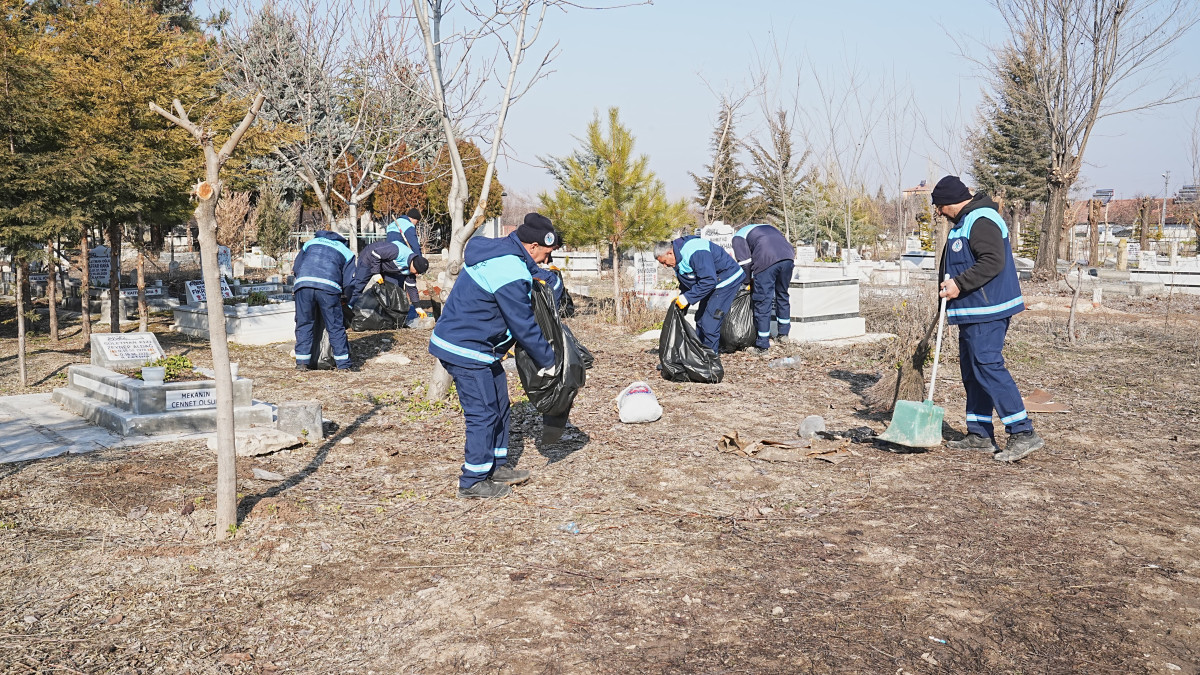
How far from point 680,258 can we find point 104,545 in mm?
5950

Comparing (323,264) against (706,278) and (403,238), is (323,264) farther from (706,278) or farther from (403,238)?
(706,278)

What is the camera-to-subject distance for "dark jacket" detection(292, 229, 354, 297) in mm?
8695

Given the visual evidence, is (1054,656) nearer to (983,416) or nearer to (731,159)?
(983,416)

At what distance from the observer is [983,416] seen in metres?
5.63

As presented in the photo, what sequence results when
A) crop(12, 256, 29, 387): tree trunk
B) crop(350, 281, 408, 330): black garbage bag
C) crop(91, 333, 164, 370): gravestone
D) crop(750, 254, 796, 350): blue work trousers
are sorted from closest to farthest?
crop(91, 333, 164, 370): gravestone < crop(12, 256, 29, 387): tree trunk < crop(750, 254, 796, 350): blue work trousers < crop(350, 281, 408, 330): black garbage bag

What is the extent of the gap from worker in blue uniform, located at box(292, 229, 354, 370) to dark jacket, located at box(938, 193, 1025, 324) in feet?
19.4

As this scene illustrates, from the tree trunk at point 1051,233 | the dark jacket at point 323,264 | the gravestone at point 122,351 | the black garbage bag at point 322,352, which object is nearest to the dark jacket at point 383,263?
the dark jacket at point 323,264

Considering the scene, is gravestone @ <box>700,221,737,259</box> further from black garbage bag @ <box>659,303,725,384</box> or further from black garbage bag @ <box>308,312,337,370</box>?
black garbage bag @ <box>308,312,337,370</box>

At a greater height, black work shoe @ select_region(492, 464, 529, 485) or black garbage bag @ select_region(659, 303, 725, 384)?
black garbage bag @ select_region(659, 303, 725, 384)

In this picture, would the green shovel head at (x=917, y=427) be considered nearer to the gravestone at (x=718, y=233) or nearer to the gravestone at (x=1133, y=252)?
the gravestone at (x=718, y=233)

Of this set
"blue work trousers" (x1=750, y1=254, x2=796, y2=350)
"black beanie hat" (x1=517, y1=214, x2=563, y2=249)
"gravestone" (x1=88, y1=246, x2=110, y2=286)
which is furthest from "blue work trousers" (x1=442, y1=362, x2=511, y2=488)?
"gravestone" (x1=88, y1=246, x2=110, y2=286)

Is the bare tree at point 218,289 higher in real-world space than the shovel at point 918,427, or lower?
higher

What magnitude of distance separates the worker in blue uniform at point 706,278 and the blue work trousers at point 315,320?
3343mm

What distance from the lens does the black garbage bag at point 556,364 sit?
491 cm
